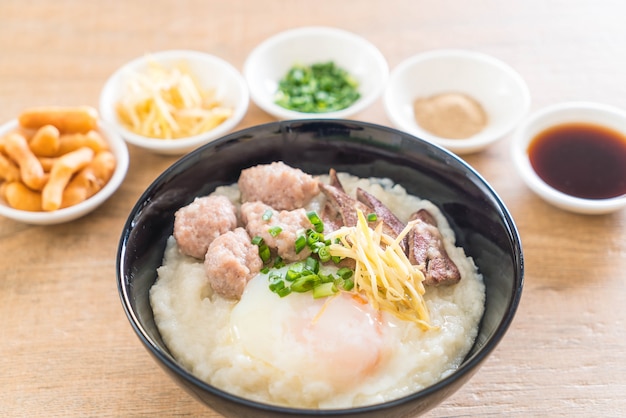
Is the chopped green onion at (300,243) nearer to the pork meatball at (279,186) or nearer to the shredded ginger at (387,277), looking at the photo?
the shredded ginger at (387,277)

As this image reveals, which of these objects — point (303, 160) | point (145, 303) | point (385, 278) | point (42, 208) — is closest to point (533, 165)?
point (303, 160)

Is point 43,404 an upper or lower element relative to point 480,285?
lower

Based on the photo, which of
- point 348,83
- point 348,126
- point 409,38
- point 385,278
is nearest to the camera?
point 385,278

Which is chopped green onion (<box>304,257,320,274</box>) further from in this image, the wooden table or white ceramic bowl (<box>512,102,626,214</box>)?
white ceramic bowl (<box>512,102,626,214</box>)

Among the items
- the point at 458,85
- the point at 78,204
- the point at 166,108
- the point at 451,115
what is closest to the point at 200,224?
the point at 78,204

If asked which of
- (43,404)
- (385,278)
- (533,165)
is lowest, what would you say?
(43,404)

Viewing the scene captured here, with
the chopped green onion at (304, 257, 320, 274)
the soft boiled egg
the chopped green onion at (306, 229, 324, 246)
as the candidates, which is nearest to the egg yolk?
the soft boiled egg

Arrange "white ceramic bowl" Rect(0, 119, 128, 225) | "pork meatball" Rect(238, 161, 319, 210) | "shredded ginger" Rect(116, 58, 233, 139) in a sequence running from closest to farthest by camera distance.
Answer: "pork meatball" Rect(238, 161, 319, 210)
"white ceramic bowl" Rect(0, 119, 128, 225)
"shredded ginger" Rect(116, 58, 233, 139)

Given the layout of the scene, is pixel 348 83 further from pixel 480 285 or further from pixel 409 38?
pixel 480 285
